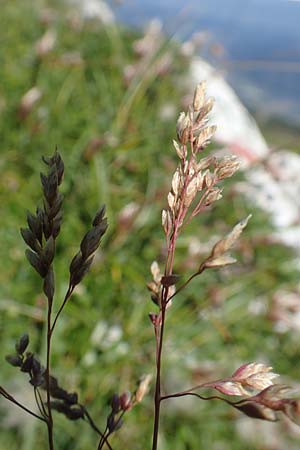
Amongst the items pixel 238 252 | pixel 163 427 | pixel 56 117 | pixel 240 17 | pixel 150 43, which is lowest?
pixel 163 427

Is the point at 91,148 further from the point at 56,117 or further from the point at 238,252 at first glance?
the point at 238,252

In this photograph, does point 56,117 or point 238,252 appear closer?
point 238,252

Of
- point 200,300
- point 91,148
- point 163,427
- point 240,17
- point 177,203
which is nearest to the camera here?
point 177,203

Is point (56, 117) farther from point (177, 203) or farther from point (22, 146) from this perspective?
point (177, 203)

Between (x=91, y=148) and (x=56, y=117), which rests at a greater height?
(x=56, y=117)

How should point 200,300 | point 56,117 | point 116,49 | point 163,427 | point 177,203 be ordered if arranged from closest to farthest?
point 177,203 → point 163,427 → point 200,300 → point 56,117 → point 116,49

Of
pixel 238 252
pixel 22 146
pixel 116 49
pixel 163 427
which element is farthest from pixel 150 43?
pixel 163 427
